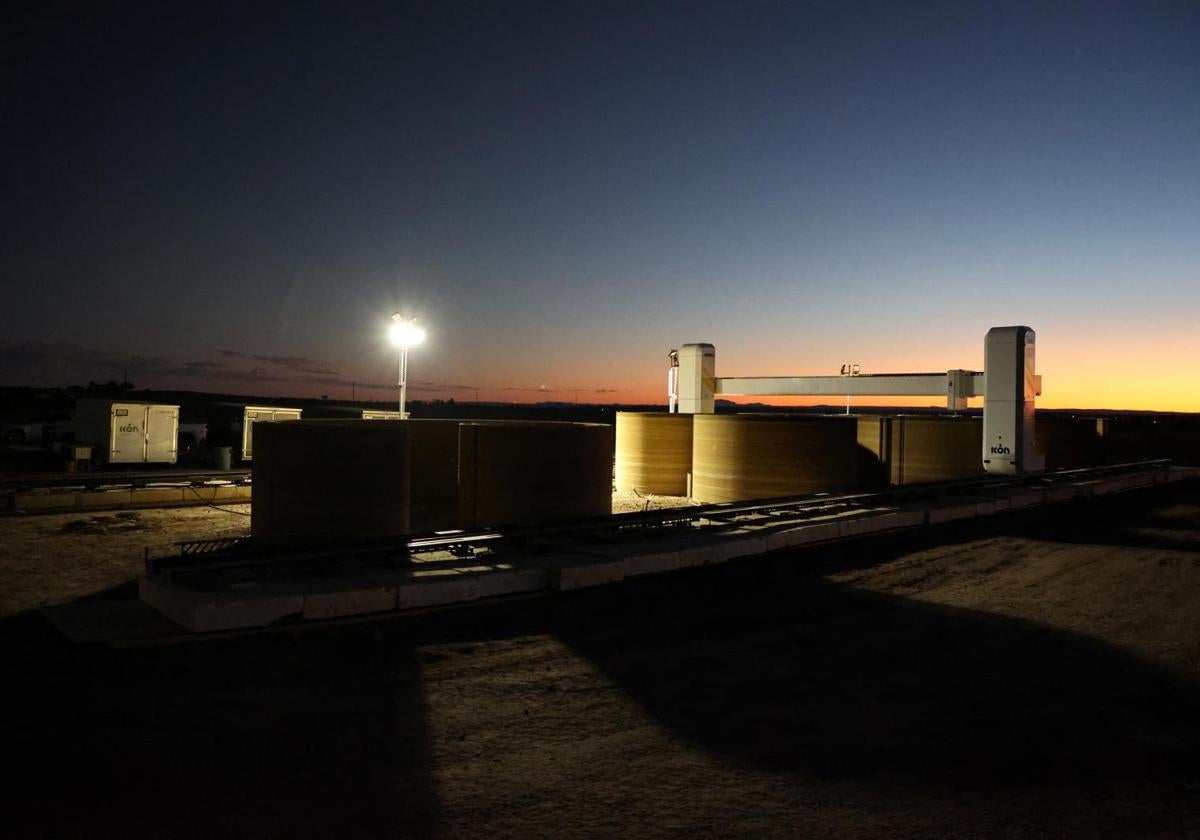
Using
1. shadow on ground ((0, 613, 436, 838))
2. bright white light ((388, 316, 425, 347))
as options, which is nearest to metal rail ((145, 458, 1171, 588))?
shadow on ground ((0, 613, 436, 838))

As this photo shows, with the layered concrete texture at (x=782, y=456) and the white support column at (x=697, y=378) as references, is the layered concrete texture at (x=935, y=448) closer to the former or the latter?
the white support column at (x=697, y=378)

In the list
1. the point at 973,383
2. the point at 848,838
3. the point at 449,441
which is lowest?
the point at 848,838

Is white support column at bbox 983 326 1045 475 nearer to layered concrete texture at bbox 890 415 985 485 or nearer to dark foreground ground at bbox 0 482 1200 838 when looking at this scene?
layered concrete texture at bbox 890 415 985 485

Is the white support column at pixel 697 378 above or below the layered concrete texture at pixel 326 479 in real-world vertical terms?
above

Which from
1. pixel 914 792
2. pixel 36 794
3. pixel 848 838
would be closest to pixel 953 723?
pixel 914 792

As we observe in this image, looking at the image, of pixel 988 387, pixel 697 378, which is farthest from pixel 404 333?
pixel 988 387

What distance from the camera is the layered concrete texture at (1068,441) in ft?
101

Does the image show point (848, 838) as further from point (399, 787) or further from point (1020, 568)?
point (1020, 568)

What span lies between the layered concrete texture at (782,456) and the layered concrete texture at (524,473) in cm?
678

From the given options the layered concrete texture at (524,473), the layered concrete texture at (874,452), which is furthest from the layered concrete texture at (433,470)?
the layered concrete texture at (874,452)

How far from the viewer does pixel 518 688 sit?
6.22 metres

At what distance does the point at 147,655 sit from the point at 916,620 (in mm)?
6924

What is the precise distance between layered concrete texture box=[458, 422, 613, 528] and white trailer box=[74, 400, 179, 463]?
19.3 meters

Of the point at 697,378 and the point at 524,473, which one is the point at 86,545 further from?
the point at 697,378
